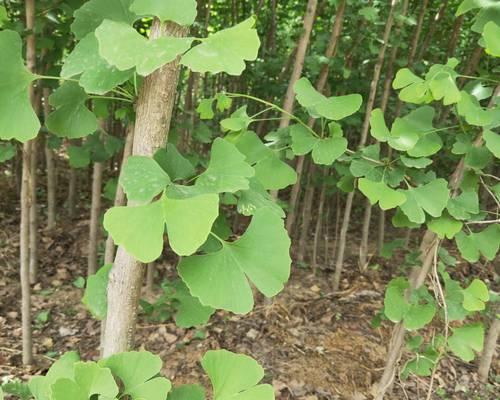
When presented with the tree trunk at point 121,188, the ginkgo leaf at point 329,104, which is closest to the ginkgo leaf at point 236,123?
the ginkgo leaf at point 329,104

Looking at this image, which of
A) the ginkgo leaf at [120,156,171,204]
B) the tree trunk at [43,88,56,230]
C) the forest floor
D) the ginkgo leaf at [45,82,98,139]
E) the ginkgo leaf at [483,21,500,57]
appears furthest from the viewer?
the tree trunk at [43,88,56,230]

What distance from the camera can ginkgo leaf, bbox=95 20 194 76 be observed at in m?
0.59

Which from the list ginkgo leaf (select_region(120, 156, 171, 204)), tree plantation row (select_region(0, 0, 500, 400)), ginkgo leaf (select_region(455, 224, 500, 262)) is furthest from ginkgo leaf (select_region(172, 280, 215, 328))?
ginkgo leaf (select_region(455, 224, 500, 262))

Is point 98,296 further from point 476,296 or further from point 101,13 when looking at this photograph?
point 476,296

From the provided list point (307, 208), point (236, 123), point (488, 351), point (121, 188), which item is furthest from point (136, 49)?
point (307, 208)

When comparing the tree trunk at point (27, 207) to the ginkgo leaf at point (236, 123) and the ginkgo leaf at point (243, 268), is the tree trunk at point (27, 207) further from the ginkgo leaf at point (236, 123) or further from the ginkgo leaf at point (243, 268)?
the ginkgo leaf at point (243, 268)

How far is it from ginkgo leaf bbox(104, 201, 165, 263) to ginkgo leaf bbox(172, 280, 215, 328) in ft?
1.12

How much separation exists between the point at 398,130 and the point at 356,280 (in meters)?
2.43

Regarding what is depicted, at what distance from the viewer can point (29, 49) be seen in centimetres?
179

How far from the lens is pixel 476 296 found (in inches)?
55.7

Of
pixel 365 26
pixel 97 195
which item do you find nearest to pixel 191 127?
pixel 97 195

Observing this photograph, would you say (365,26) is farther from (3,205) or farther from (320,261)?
(3,205)

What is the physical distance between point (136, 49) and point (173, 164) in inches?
9.6

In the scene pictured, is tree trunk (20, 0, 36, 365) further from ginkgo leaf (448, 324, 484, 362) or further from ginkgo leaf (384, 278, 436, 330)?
ginkgo leaf (448, 324, 484, 362)
